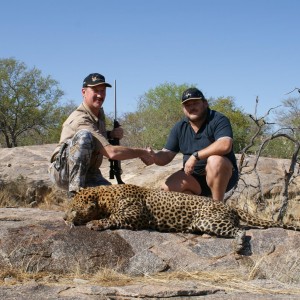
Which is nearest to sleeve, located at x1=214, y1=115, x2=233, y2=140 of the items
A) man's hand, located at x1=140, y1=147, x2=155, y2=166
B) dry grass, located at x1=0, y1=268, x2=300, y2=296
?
man's hand, located at x1=140, y1=147, x2=155, y2=166

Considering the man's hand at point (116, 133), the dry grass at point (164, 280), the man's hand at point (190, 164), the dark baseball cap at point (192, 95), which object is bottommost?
the dry grass at point (164, 280)

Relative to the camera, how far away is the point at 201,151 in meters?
6.66

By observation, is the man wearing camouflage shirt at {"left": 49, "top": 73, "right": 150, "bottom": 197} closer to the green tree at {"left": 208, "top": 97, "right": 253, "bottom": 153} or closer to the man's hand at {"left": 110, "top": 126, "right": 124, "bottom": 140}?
Answer: the man's hand at {"left": 110, "top": 126, "right": 124, "bottom": 140}

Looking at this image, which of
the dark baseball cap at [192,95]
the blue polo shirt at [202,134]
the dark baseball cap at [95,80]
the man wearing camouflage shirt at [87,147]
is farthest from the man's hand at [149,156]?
the dark baseball cap at [95,80]

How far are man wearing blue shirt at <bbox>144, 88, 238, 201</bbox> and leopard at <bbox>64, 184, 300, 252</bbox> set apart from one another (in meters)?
0.53

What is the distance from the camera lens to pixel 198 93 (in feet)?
22.6

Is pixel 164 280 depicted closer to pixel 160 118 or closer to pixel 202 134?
pixel 202 134

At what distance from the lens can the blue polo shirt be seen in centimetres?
683

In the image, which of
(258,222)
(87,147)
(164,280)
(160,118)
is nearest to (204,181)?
(258,222)

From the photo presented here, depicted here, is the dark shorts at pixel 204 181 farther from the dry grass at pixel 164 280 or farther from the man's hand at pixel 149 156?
the dry grass at pixel 164 280

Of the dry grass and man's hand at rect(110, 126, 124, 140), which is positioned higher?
man's hand at rect(110, 126, 124, 140)

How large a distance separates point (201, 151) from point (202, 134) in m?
0.37

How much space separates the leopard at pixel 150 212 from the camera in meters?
5.93

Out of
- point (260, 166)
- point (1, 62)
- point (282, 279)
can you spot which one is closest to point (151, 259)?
point (282, 279)
